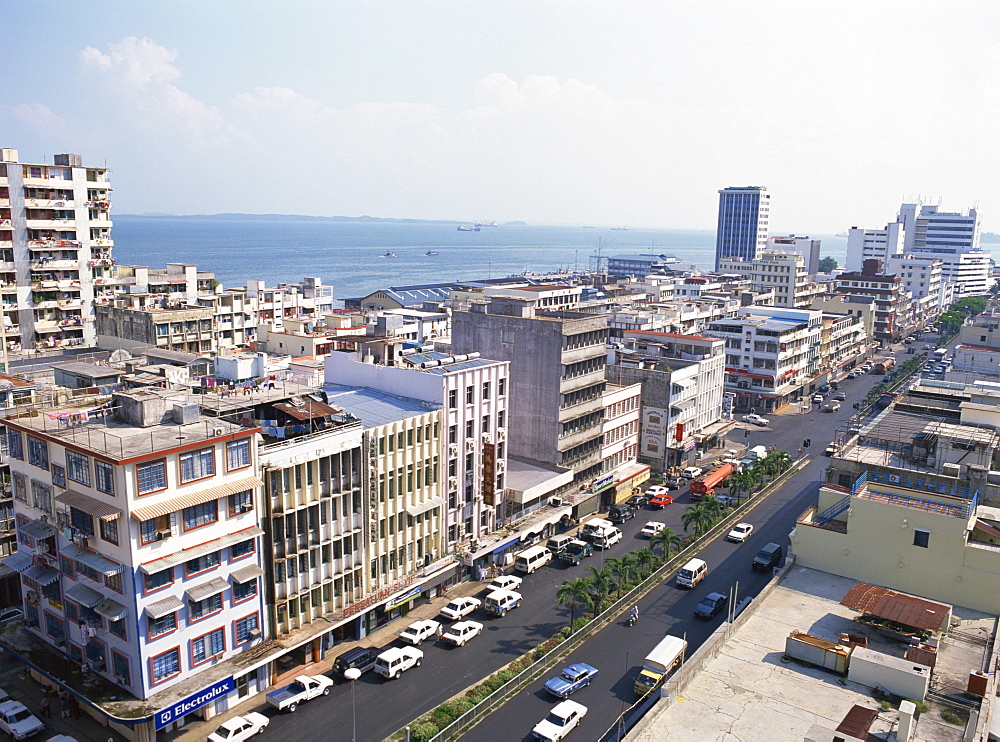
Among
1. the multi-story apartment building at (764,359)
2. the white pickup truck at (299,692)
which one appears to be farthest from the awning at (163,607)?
the multi-story apartment building at (764,359)

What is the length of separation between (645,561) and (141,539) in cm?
3172

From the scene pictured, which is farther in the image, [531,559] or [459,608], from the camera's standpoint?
[531,559]

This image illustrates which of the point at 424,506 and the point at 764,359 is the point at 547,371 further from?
the point at 764,359

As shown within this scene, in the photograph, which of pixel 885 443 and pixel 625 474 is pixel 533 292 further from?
pixel 885 443

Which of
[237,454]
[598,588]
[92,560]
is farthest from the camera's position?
[598,588]

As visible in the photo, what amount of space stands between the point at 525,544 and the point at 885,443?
2526cm

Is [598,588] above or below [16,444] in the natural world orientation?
below

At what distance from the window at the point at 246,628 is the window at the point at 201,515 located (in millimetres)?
5442

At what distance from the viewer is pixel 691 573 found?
5097 cm

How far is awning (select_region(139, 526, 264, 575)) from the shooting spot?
31547 mm

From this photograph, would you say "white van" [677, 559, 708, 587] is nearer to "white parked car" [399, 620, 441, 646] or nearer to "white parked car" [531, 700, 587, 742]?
"white parked car" [531, 700, 587, 742]

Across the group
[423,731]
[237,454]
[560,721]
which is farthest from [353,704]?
[237,454]

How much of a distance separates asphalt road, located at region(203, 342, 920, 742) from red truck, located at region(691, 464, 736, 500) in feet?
22.6

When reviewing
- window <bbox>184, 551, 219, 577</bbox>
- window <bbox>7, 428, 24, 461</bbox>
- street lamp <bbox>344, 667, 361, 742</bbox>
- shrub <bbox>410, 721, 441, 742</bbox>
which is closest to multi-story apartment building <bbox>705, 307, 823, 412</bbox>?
street lamp <bbox>344, 667, 361, 742</bbox>
